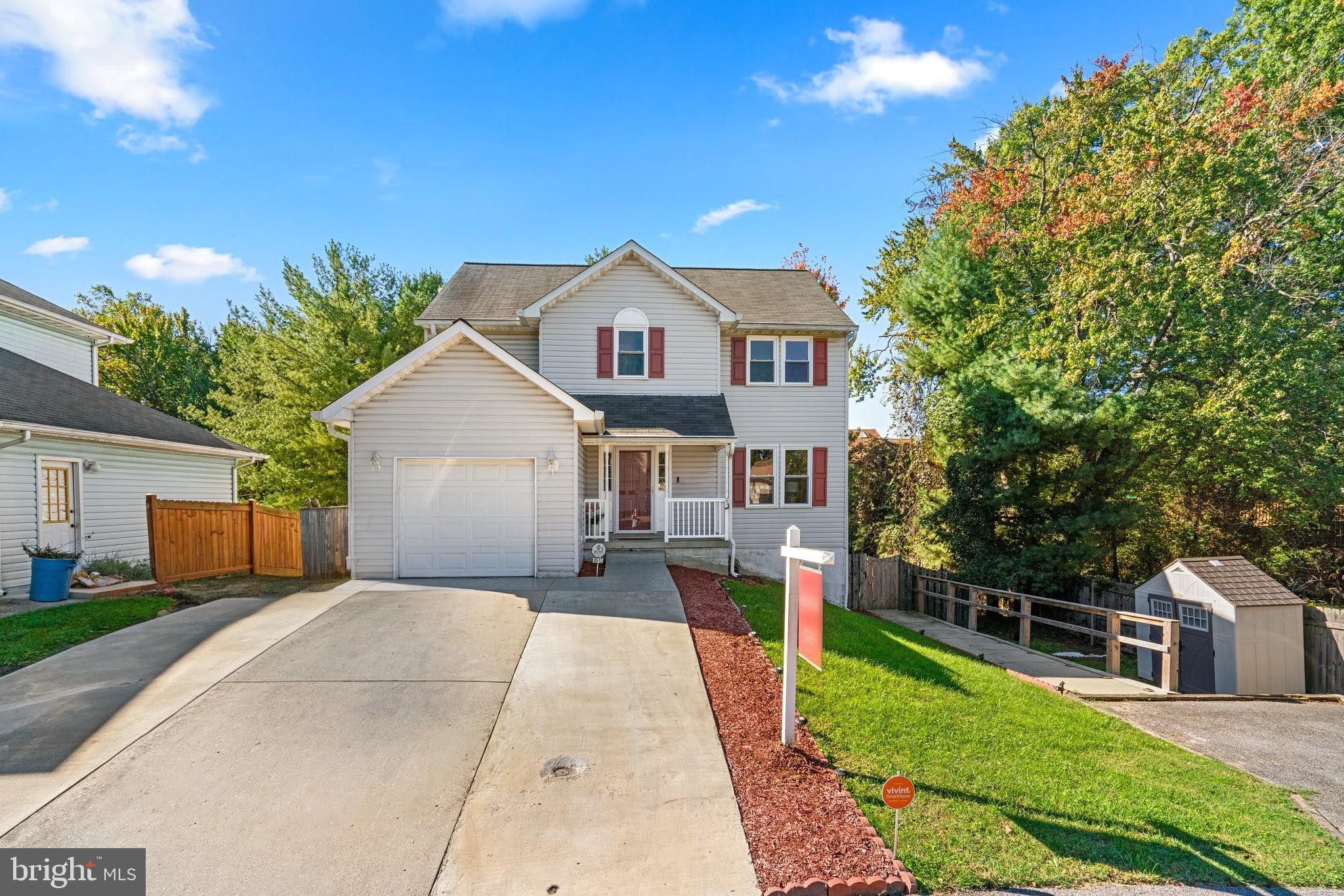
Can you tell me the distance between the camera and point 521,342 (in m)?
15.2

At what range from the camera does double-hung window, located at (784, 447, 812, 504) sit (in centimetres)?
1551

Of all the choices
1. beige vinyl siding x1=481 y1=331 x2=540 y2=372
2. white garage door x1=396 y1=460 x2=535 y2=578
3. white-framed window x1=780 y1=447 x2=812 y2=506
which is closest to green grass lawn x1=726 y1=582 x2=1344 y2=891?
white garage door x1=396 y1=460 x2=535 y2=578

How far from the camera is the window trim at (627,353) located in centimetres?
1480

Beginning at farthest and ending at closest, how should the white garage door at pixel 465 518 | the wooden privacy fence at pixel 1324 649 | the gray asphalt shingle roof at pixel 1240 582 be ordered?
the white garage door at pixel 465 518 → the gray asphalt shingle roof at pixel 1240 582 → the wooden privacy fence at pixel 1324 649

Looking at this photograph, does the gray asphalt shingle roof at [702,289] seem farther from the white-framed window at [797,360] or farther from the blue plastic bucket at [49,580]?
the blue plastic bucket at [49,580]

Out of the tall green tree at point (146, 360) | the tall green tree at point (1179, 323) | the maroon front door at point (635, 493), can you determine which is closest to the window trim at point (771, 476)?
the maroon front door at point (635, 493)

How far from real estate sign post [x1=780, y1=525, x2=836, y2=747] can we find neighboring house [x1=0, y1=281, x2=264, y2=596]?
13612mm

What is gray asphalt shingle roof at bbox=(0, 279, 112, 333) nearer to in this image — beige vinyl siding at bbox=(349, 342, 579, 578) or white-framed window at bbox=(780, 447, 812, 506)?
beige vinyl siding at bbox=(349, 342, 579, 578)

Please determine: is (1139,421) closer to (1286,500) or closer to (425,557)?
(1286,500)

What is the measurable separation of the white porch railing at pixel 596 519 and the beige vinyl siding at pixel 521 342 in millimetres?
4088

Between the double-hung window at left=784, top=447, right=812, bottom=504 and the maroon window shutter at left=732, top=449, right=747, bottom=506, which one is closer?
the maroon window shutter at left=732, top=449, right=747, bottom=506

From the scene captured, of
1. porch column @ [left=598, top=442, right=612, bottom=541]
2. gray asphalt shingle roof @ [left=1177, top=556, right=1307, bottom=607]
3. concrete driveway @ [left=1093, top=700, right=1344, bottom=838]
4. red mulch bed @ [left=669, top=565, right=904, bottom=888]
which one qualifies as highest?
porch column @ [left=598, top=442, right=612, bottom=541]

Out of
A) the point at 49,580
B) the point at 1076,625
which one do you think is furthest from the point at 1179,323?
the point at 49,580

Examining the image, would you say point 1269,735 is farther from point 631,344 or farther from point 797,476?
point 631,344
